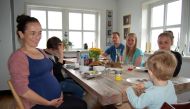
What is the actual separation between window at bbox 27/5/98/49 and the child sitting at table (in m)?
3.69

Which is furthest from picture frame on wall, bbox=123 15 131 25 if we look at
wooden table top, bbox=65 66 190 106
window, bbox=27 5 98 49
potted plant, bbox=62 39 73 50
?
wooden table top, bbox=65 66 190 106

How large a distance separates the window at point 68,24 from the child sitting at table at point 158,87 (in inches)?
145

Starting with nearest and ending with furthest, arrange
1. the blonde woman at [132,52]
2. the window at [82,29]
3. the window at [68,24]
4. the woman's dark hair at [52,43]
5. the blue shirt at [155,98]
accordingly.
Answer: the blue shirt at [155,98]
the woman's dark hair at [52,43]
the blonde woman at [132,52]
the window at [68,24]
the window at [82,29]

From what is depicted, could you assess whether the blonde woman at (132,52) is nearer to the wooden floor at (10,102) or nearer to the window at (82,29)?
the wooden floor at (10,102)

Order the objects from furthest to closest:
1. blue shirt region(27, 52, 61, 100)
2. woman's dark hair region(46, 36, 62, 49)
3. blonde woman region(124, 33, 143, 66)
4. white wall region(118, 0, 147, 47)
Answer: white wall region(118, 0, 147, 47), blonde woman region(124, 33, 143, 66), woman's dark hair region(46, 36, 62, 49), blue shirt region(27, 52, 61, 100)

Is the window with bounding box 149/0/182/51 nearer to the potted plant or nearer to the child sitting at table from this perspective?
the potted plant

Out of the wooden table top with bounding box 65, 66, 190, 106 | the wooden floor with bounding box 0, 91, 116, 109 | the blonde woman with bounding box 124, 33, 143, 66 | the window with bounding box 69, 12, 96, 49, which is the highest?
the window with bounding box 69, 12, 96, 49

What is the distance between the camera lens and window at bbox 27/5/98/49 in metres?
4.34

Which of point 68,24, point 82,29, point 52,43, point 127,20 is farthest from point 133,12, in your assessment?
point 52,43

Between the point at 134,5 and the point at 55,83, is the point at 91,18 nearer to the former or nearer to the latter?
the point at 134,5

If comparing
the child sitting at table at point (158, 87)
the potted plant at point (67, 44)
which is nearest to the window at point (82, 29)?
the potted plant at point (67, 44)

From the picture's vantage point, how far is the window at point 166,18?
10.6 ft

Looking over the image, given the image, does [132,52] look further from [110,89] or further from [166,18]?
[110,89]

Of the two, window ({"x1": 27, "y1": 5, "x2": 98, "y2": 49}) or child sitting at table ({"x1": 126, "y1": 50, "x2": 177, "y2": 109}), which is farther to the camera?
window ({"x1": 27, "y1": 5, "x2": 98, "y2": 49})
